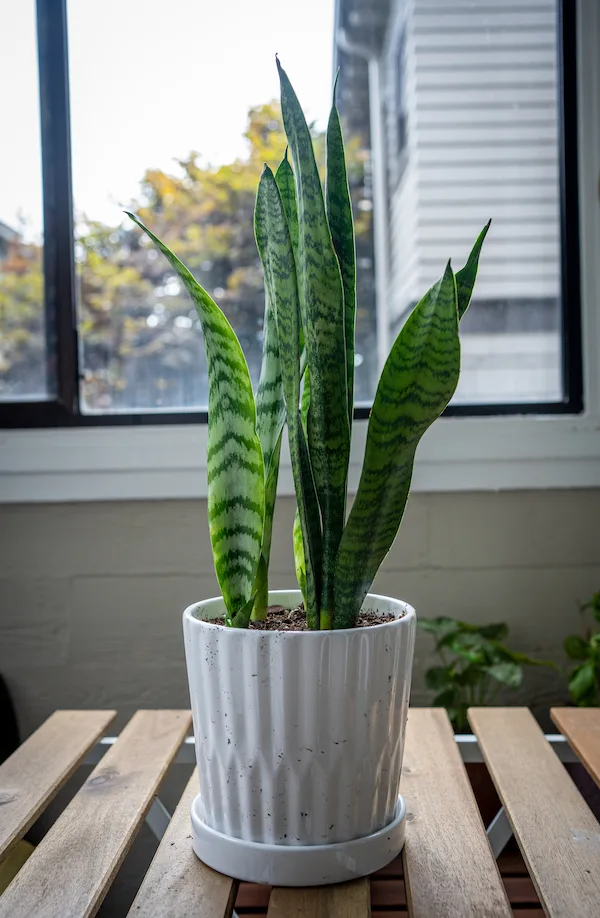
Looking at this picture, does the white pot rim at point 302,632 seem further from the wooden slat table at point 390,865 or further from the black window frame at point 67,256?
the black window frame at point 67,256

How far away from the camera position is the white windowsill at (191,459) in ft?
4.39

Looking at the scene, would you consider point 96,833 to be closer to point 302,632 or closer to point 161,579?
point 302,632

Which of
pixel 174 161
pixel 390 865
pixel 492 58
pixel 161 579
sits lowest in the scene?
pixel 390 865

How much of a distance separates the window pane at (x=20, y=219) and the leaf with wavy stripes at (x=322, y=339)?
0.96 m

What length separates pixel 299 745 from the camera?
577 millimetres

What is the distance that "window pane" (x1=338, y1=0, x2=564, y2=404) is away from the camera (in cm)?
143

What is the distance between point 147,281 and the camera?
4.77 ft

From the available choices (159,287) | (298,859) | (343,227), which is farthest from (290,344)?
(159,287)

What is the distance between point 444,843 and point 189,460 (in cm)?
81

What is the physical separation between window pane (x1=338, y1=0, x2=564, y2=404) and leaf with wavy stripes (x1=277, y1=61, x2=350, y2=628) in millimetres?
866

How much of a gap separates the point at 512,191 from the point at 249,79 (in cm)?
51

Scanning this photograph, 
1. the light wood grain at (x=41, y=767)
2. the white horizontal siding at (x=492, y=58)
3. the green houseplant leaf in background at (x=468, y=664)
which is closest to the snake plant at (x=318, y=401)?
the light wood grain at (x=41, y=767)

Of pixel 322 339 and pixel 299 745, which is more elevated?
→ pixel 322 339

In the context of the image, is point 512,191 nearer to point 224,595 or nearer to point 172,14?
point 172,14
